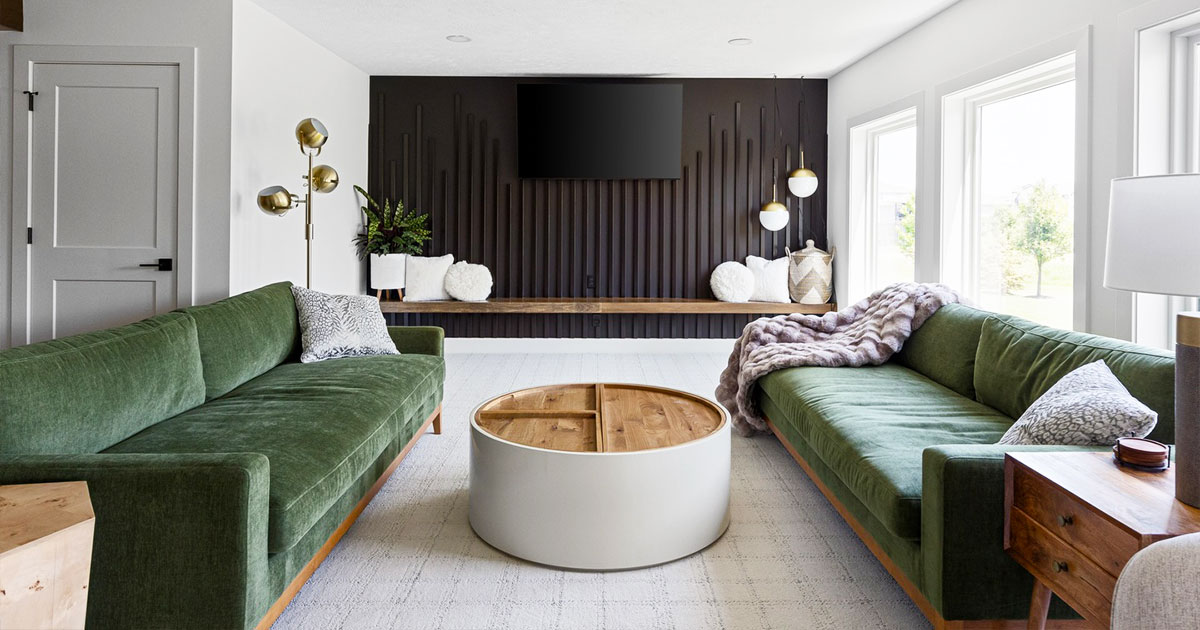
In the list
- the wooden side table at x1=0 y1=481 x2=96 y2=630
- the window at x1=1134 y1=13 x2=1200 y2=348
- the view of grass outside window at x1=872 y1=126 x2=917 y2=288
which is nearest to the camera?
the wooden side table at x1=0 y1=481 x2=96 y2=630

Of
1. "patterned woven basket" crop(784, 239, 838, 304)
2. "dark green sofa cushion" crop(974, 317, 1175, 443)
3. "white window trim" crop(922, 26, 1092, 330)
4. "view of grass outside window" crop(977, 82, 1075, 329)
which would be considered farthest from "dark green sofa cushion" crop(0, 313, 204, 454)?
"patterned woven basket" crop(784, 239, 838, 304)

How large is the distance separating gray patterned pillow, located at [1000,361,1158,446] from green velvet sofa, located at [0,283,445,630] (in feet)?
6.55

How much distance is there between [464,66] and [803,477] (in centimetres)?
Answer: 454

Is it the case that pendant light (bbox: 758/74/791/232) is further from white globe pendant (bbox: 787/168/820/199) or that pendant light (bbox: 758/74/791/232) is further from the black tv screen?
the black tv screen

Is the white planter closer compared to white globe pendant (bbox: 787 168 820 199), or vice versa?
the white planter

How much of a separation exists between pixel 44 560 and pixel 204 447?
0.94 metres

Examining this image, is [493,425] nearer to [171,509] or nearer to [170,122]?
[171,509]

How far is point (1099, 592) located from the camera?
1409 mm

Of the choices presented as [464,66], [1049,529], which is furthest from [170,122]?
[1049,529]

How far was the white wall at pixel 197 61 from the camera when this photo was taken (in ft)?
13.4

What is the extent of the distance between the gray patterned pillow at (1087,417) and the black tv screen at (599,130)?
476 centimetres

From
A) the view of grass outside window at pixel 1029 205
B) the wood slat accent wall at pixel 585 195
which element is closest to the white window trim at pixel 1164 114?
the view of grass outside window at pixel 1029 205

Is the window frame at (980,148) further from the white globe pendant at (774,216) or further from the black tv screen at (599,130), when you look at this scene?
the black tv screen at (599,130)

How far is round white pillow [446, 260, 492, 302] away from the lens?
643 centimetres
